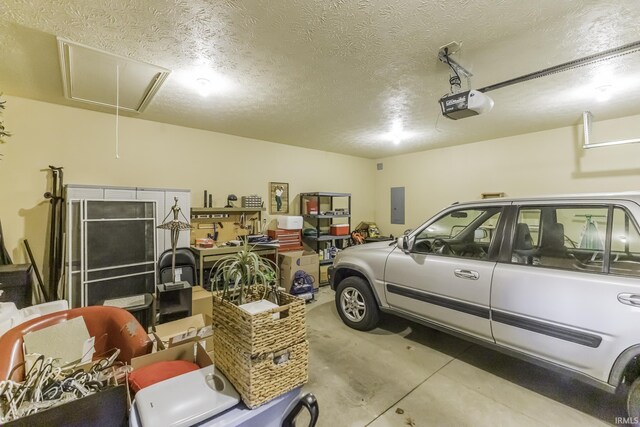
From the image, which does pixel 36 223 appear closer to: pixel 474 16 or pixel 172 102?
pixel 172 102

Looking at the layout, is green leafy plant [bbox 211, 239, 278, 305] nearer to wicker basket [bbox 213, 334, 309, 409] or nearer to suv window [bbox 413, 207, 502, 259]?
wicker basket [bbox 213, 334, 309, 409]

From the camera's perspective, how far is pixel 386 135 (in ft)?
15.4

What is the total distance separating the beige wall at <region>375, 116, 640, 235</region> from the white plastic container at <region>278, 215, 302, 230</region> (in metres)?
2.66

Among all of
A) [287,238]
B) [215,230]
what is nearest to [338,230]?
[287,238]

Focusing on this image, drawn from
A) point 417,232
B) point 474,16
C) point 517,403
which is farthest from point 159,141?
point 517,403

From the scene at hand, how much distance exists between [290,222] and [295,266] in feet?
2.74

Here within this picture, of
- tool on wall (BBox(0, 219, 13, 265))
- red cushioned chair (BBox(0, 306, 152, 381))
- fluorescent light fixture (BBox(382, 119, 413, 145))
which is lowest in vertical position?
red cushioned chair (BBox(0, 306, 152, 381))

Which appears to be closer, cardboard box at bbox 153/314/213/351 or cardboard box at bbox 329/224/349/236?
cardboard box at bbox 153/314/213/351

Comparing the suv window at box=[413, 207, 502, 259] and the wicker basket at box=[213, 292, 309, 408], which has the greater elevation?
the suv window at box=[413, 207, 502, 259]

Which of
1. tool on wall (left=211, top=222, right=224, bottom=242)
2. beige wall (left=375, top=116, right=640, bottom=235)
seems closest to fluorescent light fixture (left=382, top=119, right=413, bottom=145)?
beige wall (left=375, top=116, right=640, bottom=235)

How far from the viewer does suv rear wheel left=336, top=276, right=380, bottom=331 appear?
316 centimetres

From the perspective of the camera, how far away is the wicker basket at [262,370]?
108cm

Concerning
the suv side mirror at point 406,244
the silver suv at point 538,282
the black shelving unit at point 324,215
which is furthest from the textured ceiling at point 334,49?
the black shelving unit at point 324,215

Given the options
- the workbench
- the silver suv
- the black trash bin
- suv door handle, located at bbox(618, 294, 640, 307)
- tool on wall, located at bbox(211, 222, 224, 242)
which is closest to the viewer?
suv door handle, located at bbox(618, 294, 640, 307)
